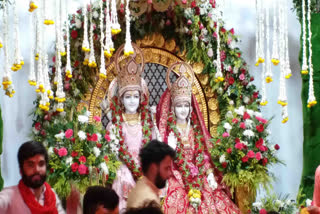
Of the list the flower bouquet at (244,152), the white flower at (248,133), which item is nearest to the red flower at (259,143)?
the flower bouquet at (244,152)

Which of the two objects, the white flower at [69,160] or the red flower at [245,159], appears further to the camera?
the red flower at [245,159]

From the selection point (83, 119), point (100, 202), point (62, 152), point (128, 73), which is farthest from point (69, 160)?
point (100, 202)

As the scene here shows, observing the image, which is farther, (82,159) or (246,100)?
(246,100)

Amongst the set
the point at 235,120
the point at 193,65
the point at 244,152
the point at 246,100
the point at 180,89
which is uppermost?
the point at 193,65

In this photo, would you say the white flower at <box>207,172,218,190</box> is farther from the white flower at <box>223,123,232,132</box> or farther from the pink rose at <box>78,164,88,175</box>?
the pink rose at <box>78,164,88,175</box>

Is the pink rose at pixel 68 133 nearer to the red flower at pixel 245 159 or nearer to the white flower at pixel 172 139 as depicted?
the white flower at pixel 172 139

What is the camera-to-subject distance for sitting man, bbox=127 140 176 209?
523 cm

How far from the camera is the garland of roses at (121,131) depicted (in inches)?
324

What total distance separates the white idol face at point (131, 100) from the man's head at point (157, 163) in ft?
9.45

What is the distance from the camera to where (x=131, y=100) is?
8.40m

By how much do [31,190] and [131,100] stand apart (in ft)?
10.7

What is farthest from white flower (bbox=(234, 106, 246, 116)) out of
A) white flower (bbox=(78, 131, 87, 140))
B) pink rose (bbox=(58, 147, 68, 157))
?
pink rose (bbox=(58, 147, 68, 157))

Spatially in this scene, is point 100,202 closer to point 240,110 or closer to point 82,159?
point 82,159

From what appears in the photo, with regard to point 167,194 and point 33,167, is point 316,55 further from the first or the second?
point 33,167
